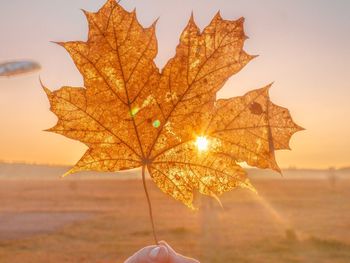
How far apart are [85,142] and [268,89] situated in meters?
0.57

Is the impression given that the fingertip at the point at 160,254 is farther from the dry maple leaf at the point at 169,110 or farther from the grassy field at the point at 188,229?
the grassy field at the point at 188,229

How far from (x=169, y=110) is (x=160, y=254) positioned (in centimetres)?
44

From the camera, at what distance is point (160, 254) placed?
155cm

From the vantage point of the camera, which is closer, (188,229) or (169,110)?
(169,110)

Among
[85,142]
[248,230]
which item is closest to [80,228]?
[248,230]

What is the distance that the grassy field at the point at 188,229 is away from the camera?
34719mm

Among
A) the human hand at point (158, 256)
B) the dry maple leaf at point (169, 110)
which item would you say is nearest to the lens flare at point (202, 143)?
the dry maple leaf at point (169, 110)

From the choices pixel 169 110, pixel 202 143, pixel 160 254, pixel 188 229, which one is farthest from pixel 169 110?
pixel 188 229

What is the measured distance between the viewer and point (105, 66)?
1470mm

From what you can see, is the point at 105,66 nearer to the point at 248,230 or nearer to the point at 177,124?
the point at 177,124

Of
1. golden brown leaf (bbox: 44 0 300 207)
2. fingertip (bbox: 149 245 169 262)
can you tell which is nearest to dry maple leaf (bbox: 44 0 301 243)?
golden brown leaf (bbox: 44 0 300 207)

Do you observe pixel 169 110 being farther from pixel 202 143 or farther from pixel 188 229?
pixel 188 229

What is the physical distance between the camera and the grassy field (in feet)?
114

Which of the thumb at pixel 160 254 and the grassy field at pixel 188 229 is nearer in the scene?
the thumb at pixel 160 254
